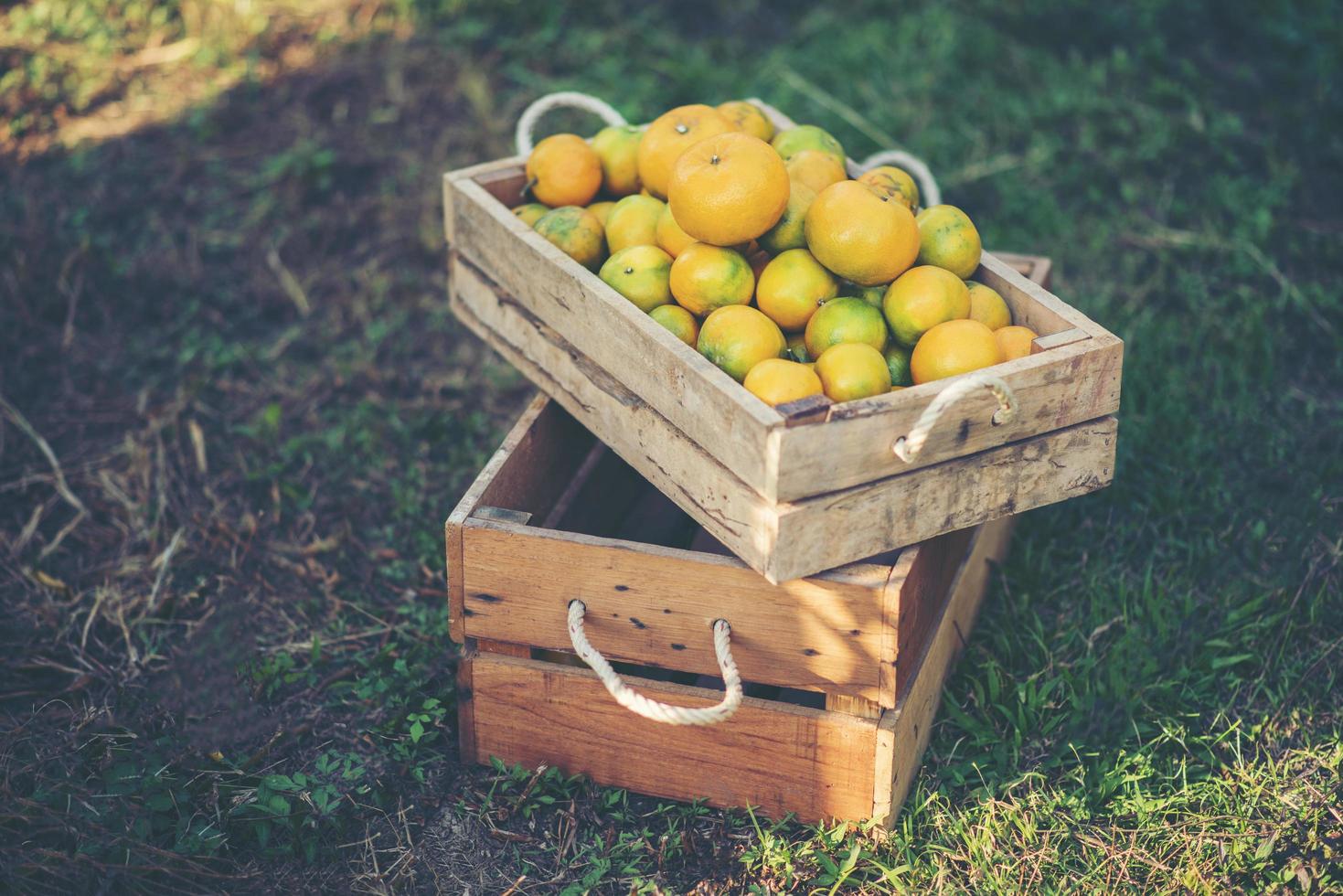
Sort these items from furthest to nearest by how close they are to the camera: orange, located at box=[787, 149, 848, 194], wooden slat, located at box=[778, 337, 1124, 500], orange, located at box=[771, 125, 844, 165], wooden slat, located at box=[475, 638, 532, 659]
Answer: orange, located at box=[771, 125, 844, 165], orange, located at box=[787, 149, 848, 194], wooden slat, located at box=[475, 638, 532, 659], wooden slat, located at box=[778, 337, 1124, 500]

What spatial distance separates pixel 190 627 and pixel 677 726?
1.36 meters

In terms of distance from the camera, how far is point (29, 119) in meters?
4.89

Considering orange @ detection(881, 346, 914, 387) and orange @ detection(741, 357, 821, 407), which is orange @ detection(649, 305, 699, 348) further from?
orange @ detection(881, 346, 914, 387)

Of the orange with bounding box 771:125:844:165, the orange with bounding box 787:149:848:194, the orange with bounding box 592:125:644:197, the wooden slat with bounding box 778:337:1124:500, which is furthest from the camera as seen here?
the orange with bounding box 592:125:644:197

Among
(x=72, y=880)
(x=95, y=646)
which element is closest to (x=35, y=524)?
(x=95, y=646)

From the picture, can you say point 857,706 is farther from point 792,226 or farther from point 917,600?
point 792,226

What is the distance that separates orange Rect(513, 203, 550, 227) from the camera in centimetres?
287

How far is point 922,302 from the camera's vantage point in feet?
7.88

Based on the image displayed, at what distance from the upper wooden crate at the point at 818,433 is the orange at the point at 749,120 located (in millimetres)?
586

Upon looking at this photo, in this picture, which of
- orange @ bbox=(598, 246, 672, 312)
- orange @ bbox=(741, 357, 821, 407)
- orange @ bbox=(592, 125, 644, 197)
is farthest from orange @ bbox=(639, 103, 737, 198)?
orange @ bbox=(741, 357, 821, 407)

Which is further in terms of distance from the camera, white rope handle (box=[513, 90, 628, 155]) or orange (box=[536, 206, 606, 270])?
white rope handle (box=[513, 90, 628, 155])

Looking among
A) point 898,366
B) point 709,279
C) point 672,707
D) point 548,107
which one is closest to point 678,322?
point 709,279

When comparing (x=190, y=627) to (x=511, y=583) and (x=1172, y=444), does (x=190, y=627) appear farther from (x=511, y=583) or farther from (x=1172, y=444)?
(x=1172, y=444)

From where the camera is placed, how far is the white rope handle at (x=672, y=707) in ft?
7.14
